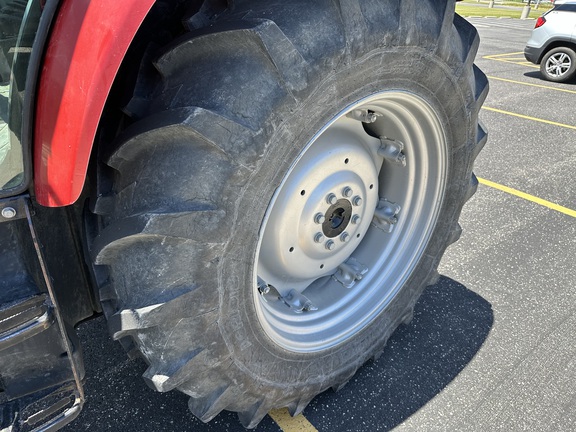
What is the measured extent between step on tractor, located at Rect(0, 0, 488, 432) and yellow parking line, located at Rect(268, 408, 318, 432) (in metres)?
0.21

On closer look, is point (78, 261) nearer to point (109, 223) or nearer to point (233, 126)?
point (109, 223)

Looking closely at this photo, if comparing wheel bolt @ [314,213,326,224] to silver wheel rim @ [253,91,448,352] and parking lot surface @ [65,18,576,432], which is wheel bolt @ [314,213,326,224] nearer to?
silver wheel rim @ [253,91,448,352]

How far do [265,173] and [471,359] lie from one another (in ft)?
4.85

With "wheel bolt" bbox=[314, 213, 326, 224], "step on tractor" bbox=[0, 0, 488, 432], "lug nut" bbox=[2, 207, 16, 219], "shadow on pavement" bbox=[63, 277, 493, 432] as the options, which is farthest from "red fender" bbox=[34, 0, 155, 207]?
"shadow on pavement" bbox=[63, 277, 493, 432]

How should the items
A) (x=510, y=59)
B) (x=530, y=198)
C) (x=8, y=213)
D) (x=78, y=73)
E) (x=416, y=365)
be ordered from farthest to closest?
(x=510, y=59) → (x=530, y=198) → (x=416, y=365) → (x=8, y=213) → (x=78, y=73)

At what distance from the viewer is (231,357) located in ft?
4.58

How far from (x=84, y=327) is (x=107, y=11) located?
5.40 ft

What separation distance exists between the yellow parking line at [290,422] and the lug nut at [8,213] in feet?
4.06

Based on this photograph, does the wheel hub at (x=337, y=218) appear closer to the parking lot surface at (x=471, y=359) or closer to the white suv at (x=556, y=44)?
the parking lot surface at (x=471, y=359)

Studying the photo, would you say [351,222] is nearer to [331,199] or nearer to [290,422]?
[331,199]

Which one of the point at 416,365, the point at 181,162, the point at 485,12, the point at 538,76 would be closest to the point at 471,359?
the point at 416,365

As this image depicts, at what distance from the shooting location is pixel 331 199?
169 cm

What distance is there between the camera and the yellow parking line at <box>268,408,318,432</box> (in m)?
1.82

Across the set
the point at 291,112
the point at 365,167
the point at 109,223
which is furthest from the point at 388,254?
the point at 109,223
